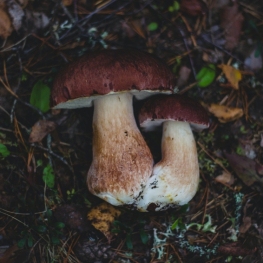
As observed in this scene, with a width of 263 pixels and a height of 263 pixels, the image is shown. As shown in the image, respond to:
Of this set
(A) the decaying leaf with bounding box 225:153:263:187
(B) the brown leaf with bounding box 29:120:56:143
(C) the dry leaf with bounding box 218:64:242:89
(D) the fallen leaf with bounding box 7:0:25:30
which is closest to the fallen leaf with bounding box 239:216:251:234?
(A) the decaying leaf with bounding box 225:153:263:187

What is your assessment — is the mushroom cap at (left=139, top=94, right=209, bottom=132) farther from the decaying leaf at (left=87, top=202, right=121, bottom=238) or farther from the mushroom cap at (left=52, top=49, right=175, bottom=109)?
the decaying leaf at (left=87, top=202, right=121, bottom=238)

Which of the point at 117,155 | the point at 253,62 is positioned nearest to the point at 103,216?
the point at 117,155

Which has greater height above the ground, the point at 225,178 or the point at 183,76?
the point at 183,76

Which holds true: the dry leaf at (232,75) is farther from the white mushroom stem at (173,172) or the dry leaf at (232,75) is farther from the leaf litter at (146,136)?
the white mushroom stem at (173,172)

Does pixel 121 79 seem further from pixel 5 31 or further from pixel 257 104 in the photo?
pixel 257 104

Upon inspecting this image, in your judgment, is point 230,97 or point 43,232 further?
point 230,97

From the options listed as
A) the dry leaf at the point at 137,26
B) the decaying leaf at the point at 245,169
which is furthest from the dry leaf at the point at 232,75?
the dry leaf at the point at 137,26

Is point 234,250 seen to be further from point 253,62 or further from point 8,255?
point 8,255

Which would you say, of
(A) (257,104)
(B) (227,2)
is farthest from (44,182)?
(B) (227,2)
